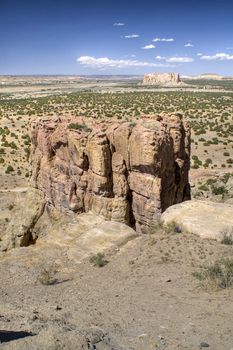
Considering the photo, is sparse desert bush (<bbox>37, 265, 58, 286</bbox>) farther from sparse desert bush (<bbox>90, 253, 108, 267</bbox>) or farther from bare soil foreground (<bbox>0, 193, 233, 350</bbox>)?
sparse desert bush (<bbox>90, 253, 108, 267</bbox>)

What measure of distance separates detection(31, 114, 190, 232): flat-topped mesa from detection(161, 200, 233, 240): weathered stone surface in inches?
40.8

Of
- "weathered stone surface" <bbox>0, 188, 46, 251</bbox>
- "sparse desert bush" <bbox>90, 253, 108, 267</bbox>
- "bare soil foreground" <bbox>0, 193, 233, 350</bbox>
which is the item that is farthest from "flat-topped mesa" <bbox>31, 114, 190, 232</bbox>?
"sparse desert bush" <bbox>90, 253, 108, 267</bbox>

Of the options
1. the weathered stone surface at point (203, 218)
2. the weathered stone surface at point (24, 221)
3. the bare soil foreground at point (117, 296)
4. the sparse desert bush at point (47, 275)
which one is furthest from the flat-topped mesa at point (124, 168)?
the sparse desert bush at point (47, 275)

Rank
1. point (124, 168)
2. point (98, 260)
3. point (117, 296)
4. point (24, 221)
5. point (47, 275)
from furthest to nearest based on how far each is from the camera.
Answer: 1. point (24, 221)
2. point (124, 168)
3. point (98, 260)
4. point (47, 275)
5. point (117, 296)

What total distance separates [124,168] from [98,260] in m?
4.84

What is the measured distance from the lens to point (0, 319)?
1024 cm

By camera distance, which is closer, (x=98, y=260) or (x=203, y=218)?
(x=98, y=260)

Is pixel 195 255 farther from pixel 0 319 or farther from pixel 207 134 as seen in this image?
pixel 207 134

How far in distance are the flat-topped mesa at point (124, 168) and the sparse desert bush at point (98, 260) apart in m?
3.05

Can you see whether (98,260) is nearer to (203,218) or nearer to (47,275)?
(47,275)

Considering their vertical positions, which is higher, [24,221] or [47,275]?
[47,275]

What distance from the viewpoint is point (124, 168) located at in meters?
18.6

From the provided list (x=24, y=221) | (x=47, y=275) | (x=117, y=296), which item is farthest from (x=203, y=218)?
(x=24, y=221)

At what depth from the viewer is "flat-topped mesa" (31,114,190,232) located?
17812mm
